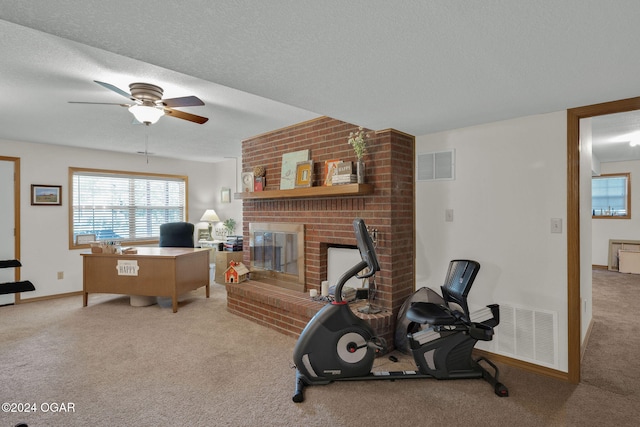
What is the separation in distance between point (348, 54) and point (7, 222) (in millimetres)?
5497

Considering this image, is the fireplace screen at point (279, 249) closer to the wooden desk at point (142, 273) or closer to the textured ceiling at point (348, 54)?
the wooden desk at point (142, 273)

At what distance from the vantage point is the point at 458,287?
2.68 m

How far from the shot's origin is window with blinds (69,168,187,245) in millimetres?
5422

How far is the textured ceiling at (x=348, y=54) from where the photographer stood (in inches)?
51.3

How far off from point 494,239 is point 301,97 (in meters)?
2.00

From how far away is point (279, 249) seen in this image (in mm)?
4117

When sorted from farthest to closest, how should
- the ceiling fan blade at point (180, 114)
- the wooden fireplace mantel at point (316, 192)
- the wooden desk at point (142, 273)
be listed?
the wooden desk at point (142, 273) < the wooden fireplace mantel at point (316, 192) < the ceiling fan blade at point (180, 114)

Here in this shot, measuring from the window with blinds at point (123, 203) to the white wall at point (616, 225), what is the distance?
8485 mm

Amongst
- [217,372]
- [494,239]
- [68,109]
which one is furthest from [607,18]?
[68,109]

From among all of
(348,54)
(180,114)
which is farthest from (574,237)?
(180,114)

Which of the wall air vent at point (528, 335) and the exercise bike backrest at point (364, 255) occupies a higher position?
the exercise bike backrest at point (364, 255)

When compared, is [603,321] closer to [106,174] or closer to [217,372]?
[217,372]

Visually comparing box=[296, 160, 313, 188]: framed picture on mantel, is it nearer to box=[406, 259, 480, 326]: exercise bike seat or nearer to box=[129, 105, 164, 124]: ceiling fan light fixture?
box=[129, 105, 164, 124]: ceiling fan light fixture

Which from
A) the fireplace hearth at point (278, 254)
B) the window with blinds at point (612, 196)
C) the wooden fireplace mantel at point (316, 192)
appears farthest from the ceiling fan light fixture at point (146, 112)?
the window with blinds at point (612, 196)
